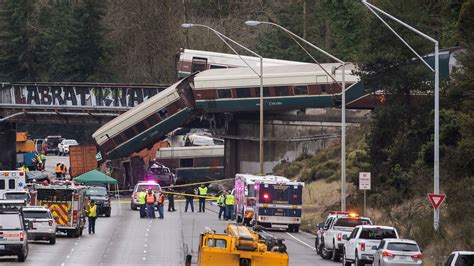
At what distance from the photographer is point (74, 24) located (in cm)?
12175

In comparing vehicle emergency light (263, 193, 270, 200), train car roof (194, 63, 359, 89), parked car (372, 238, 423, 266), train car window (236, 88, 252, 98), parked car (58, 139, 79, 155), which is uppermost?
train car roof (194, 63, 359, 89)

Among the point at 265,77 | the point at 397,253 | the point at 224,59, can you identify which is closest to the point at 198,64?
the point at 224,59

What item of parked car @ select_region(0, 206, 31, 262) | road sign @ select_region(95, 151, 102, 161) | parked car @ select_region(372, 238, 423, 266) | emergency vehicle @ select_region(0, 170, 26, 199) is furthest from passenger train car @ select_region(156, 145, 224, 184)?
parked car @ select_region(372, 238, 423, 266)

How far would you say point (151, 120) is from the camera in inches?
3243

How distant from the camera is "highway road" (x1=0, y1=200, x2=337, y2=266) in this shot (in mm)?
41375

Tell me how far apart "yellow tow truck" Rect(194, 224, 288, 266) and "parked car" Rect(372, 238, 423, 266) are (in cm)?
497

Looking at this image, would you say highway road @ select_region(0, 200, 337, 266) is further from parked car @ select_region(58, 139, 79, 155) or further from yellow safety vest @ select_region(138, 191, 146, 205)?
parked car @ select_region(58, 139, 79, 155)

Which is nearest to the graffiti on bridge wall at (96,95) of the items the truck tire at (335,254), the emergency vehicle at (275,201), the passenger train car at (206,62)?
the passenger train car at (206,62)

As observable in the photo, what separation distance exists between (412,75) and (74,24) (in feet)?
210

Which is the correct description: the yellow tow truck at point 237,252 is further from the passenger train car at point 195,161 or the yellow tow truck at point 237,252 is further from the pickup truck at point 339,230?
the passenger train car at point 195,161

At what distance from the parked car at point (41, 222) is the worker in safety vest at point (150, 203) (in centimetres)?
1663

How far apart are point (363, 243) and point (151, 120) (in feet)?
146

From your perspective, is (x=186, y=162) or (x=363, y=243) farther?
(x=186, y=162)

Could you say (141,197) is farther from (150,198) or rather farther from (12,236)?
(12,236)
